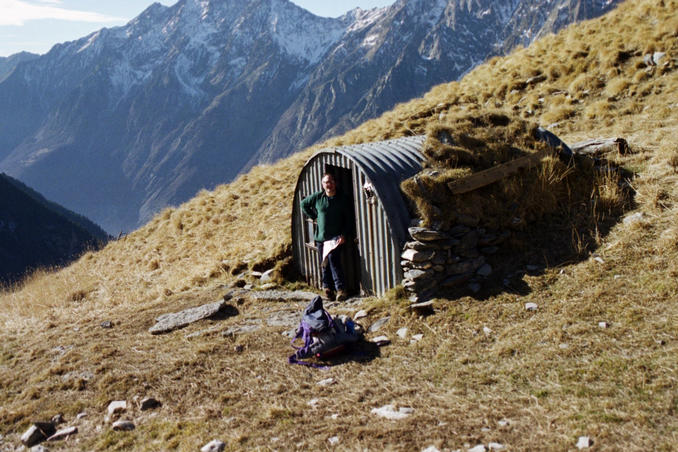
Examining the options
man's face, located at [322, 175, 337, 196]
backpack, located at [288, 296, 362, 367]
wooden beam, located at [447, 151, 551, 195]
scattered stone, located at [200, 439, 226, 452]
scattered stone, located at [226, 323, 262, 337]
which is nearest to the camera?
scattered stone, located at [200, 439, 226, 452]

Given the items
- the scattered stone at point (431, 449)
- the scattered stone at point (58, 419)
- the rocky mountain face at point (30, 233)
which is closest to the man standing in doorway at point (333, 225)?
the scattered stone at point (58, 419)

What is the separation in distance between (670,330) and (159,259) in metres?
15.9

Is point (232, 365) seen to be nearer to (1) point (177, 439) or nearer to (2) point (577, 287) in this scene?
(1) point (177, 439)

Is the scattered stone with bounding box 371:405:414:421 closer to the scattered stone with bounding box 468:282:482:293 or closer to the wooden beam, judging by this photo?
the scattered stone with bounding box 468:282:482:293

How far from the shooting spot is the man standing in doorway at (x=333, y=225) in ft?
31.1

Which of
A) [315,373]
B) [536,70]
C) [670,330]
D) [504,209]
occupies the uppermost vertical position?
[536,70]

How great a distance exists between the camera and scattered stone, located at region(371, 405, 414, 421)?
209 inches

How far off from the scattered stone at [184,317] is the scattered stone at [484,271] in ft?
16.4

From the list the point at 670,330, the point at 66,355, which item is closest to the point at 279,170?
the point at 66,355

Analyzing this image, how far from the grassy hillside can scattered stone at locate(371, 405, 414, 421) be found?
122 millimetres

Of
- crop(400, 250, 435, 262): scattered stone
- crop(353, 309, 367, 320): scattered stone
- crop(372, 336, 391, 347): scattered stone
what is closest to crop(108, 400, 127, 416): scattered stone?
crop(372, 336, 391, 347): scattered stone

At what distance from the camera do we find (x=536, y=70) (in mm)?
20172

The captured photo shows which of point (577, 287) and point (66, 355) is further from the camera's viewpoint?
point (66, 355)

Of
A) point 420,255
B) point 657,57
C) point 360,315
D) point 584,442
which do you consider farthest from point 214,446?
point 657,57
